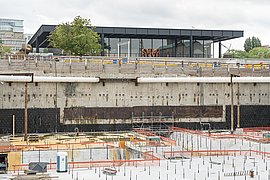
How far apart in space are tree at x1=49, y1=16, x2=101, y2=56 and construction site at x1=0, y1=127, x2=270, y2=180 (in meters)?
19.0

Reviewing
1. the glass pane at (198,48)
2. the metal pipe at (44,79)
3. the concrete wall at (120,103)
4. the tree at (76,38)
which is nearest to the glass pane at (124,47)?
the tree at (76,38)

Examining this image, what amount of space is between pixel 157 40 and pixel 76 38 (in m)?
17.9

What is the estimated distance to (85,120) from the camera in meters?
41.3

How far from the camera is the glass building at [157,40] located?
63.4 m

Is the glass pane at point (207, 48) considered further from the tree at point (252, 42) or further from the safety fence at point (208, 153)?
the tree at point (252, 42)

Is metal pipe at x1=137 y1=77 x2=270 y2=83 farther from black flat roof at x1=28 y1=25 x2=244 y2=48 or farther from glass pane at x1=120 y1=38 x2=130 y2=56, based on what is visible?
glass pane at x1=120 y1=38 x2=130 y2=56

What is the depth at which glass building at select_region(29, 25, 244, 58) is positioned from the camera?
63.4m

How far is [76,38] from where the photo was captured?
55812 mm

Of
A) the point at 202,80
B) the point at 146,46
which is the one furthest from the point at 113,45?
the point at 202,80

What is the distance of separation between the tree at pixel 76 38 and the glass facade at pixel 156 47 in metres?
10.5

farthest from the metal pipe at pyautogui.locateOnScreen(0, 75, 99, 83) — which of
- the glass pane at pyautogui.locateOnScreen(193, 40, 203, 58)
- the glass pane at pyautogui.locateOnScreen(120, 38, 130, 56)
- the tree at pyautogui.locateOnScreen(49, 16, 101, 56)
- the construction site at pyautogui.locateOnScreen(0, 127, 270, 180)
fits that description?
the glass pane at pyautogui.locateOnScreen(193, 40, 203, 58)

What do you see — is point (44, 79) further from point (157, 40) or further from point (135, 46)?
point (157, 40)

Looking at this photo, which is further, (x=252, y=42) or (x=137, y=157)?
(x=252, y=42)

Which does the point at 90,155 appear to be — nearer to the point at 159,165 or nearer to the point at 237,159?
the point at 159,165
